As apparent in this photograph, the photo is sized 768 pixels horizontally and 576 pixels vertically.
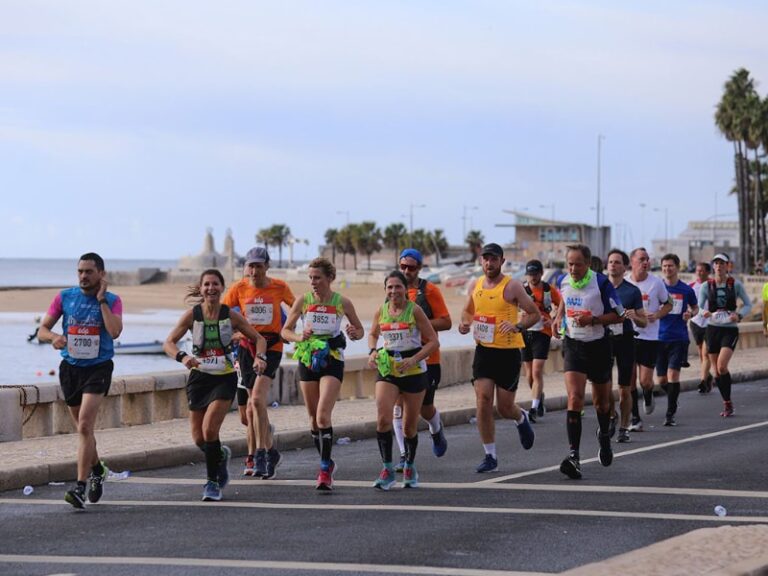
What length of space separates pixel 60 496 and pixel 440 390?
11066mm

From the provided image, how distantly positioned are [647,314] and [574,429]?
4.22 m

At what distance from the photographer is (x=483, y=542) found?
30.6 ft

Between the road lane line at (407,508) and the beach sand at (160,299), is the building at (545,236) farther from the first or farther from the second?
the road lane line at (407,508)

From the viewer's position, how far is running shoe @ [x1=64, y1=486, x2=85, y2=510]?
10.9 m

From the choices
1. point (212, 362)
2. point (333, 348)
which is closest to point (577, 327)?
point (333, 348)

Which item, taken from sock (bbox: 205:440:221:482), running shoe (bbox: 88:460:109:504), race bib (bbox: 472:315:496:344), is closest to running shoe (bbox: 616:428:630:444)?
race bib (bbox: 472:315:496:344)

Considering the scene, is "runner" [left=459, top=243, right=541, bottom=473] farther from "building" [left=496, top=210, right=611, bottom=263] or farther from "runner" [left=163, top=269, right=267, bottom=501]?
"building" [left=496, top=210, right=611, bottom=263]

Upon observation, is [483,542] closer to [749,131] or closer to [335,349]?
[335,349]

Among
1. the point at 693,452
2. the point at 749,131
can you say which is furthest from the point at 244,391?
the point at 749,131

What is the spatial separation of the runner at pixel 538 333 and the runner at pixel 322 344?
6400 millimetres

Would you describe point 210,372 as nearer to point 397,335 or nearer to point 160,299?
point 397,335

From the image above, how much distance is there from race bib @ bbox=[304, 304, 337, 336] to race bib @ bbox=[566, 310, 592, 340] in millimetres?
2214

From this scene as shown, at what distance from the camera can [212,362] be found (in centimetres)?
1149

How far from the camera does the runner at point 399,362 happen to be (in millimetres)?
12156
